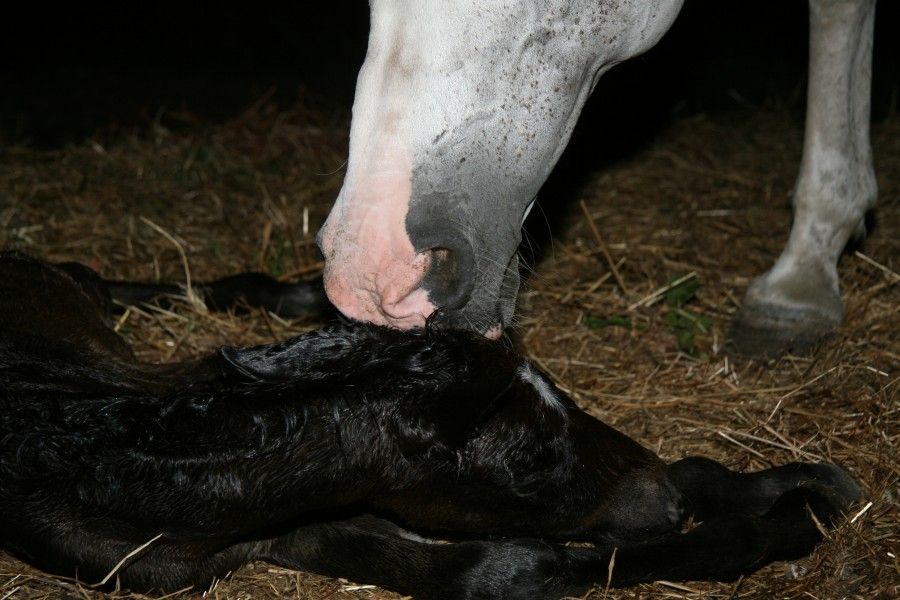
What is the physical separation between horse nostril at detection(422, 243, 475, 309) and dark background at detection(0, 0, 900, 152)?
134 inches

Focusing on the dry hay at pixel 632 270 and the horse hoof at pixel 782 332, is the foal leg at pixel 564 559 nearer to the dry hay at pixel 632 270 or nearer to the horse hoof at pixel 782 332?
the dry hay at pixel 632 270

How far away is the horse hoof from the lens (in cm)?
334

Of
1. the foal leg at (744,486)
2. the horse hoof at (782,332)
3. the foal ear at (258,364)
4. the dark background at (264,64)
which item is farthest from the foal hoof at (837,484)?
the dark background at (264,64)

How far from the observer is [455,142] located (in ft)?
7.87

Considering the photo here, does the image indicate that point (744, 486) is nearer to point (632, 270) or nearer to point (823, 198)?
point (823, 198)

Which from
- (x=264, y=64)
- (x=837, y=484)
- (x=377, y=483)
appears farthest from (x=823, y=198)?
(x=264, y=64)

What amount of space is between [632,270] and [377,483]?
197 cm

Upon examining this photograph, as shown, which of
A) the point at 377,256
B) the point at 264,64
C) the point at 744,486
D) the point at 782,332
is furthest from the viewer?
the point at 264,64

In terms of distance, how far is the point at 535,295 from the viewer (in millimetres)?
3797

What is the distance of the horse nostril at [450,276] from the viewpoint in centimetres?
237

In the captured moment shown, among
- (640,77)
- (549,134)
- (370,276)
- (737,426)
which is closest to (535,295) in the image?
(737,426)

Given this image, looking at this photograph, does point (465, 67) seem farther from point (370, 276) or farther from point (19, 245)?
point (19, 245)

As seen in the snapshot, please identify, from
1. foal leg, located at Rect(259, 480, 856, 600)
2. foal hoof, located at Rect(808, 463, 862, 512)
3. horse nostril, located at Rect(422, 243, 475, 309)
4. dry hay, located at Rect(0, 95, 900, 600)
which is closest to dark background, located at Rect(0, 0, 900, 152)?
dry hay, located at Rect(0, 95, 900, 600)

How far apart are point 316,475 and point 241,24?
5.49 m
